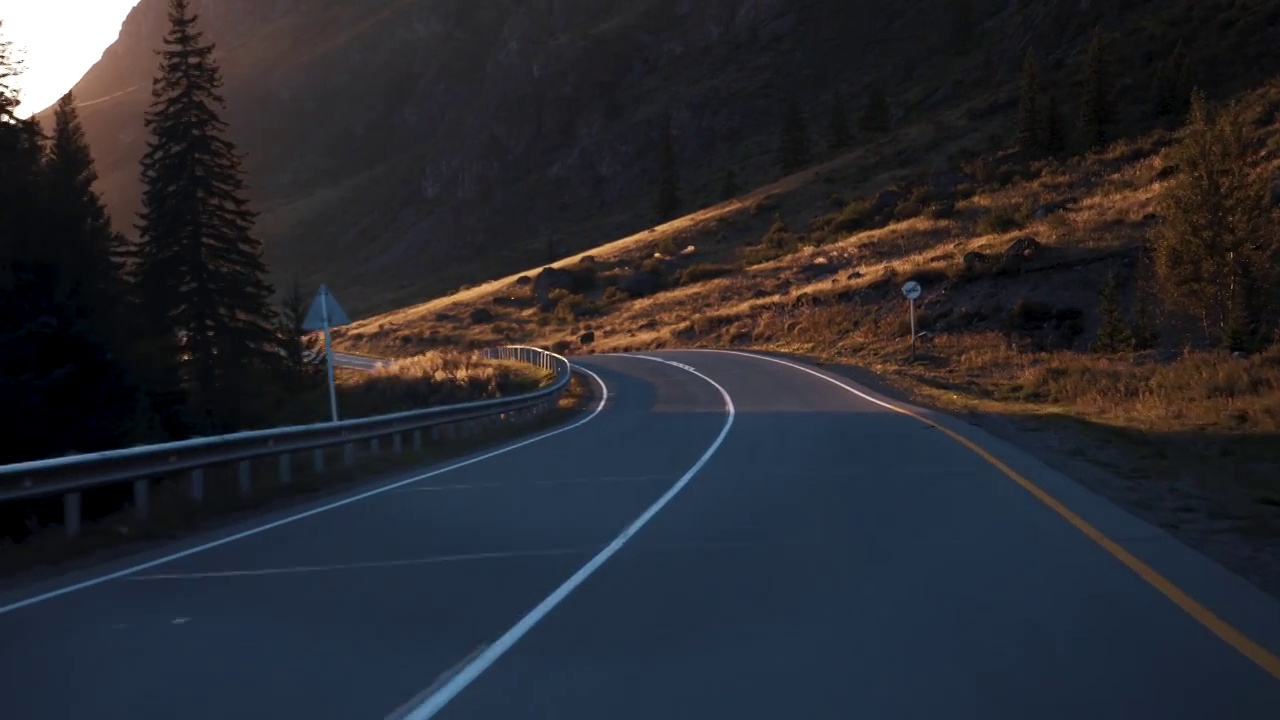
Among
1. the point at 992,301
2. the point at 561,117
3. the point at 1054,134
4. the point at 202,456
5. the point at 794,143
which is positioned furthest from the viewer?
the point at 561,117

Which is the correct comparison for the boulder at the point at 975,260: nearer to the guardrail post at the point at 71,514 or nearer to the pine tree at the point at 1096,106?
the pine tree at the point at 1096,106

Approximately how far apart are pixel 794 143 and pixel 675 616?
346 feet

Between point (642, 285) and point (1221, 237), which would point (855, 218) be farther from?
point (1221, 237)

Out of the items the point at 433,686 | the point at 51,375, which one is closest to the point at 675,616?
the point at 433,686

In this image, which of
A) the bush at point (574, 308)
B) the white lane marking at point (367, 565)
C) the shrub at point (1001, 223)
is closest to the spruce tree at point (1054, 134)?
the shrub at point (1001, 223)

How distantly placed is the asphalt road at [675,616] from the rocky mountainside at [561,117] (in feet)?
281

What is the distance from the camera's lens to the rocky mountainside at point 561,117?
397ft

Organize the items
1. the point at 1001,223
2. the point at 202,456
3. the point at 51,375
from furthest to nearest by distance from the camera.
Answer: the point at 1001,223
the point at 51,375
the point at 202,456

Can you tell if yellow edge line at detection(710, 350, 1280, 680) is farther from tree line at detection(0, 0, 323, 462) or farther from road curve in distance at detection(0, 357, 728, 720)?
tree line at detection(0, 0, 323, 462)

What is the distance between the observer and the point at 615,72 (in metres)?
151

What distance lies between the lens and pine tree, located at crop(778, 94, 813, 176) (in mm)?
110625

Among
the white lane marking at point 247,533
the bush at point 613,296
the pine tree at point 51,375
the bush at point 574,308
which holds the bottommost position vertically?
the white lane marking at point 247,533

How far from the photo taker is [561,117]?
14625cm

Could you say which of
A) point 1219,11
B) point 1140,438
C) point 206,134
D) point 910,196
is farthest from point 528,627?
point 1219,11
